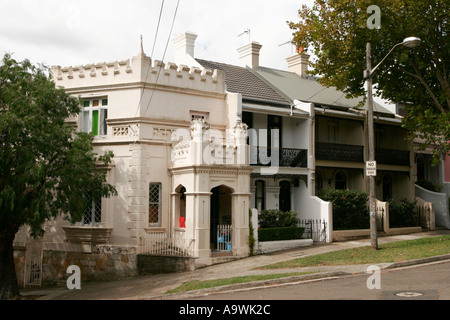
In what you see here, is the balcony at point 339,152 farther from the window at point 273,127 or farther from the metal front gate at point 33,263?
the metal front gate at point 33,263

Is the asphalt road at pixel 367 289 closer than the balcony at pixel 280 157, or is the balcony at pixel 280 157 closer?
the asphalt road at pixel 367 289

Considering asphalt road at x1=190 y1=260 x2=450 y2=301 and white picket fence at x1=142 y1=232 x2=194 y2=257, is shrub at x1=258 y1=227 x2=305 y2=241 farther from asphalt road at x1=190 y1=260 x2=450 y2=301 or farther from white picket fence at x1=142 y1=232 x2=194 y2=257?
asphalt road at x1=190 y1=260 x2=450 y2=301

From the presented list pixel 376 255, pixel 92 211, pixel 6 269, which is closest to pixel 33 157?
pixel 6 269

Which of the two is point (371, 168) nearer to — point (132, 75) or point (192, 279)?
point (192, 279)

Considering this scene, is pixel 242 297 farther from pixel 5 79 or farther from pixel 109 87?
pixel 109 87

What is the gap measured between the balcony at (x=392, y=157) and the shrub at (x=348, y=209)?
4.32m

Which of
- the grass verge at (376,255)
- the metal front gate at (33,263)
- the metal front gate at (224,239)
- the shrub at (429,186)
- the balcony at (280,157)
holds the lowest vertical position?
the metal front gate at (33,263)

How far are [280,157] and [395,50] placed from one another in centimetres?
723

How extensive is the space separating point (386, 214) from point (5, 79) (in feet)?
58.4

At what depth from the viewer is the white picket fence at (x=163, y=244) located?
17750mm

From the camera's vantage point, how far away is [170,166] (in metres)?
19.3

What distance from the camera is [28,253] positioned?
65.3 feet

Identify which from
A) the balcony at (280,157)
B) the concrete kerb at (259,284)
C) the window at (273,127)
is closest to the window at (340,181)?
the balcony at (280,157)

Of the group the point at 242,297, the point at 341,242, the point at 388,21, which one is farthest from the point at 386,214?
the point at 242,297
